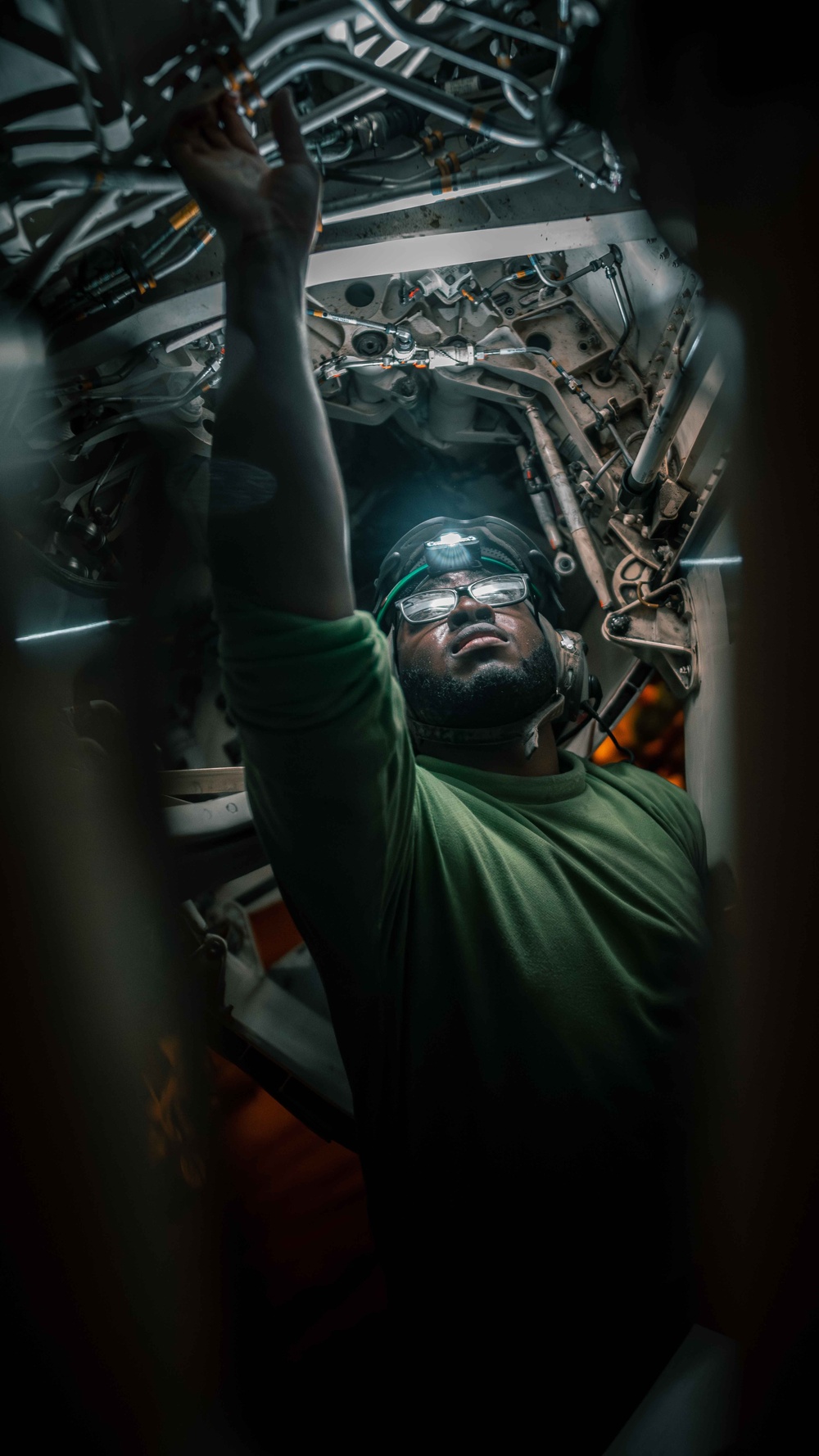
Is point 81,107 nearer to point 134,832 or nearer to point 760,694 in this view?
point 134,832

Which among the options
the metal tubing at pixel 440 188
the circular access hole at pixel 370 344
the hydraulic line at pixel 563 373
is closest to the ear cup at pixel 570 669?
the hydraulic line at pixel 563 373

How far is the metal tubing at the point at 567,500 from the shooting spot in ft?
5.00

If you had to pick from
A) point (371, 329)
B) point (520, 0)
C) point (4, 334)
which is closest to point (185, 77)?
point (4, 334)

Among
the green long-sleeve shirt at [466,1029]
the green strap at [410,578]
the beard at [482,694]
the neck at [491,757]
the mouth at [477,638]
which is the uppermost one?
the green strap at [410,578]

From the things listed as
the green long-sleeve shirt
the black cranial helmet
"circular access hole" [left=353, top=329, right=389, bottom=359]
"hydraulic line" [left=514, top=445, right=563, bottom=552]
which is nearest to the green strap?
the black cranial helmet

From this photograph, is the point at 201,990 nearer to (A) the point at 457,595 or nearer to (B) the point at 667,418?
(A) the point at 457,595

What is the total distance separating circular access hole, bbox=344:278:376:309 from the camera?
1.19 metres

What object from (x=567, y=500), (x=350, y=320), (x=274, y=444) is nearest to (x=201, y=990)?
(x=274, y=444)

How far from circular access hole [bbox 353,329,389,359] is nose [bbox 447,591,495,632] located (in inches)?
17.0

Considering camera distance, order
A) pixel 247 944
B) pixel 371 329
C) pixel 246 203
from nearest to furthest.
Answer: pixel 246 203
pixel 247 944
pixel 371 329

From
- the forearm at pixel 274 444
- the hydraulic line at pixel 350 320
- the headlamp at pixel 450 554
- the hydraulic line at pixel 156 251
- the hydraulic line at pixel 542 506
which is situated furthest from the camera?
the hydraulic line at pixel 542 506

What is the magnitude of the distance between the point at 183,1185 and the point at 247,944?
32 centimetres

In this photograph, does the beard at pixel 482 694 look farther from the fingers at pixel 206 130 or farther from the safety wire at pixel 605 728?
the fingers at pixel 206 130

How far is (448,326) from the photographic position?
4.28 ft
